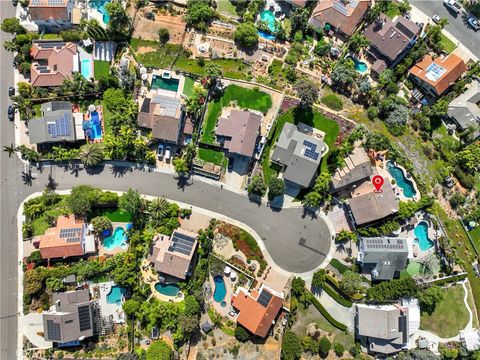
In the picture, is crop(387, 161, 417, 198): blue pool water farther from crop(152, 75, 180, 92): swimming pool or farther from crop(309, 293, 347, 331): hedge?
crop(152, 75, 180, 92): swimming pool

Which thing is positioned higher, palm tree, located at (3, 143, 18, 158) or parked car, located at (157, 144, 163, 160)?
parked car, located at (157, 144, 163, 160)

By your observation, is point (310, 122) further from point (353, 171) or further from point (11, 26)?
point (11, 26)

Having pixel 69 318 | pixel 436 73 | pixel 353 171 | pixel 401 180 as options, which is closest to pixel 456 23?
pixel 436 73

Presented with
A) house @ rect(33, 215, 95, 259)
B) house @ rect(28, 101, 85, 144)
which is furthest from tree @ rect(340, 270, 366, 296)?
house @ rect(28, 101, 85, 144)

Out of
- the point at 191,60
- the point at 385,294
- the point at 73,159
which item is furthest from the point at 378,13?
the point at 73,159

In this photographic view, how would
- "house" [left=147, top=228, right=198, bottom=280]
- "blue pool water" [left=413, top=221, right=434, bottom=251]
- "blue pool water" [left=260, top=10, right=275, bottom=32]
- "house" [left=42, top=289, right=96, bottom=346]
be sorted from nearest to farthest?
"house" [left=42, top=289, right=96, bottom=346]
"house" [left=147, top=228, right=198, bottom=280]
"blue pool water" [left=413, top=221, right=434, bottom=251]
"blue pool water" [left=260, top=10, right=275, bottom=32]

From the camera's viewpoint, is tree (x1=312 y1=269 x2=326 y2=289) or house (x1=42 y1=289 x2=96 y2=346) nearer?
house (x1=42 y1=289 x2=96 y2=346)
